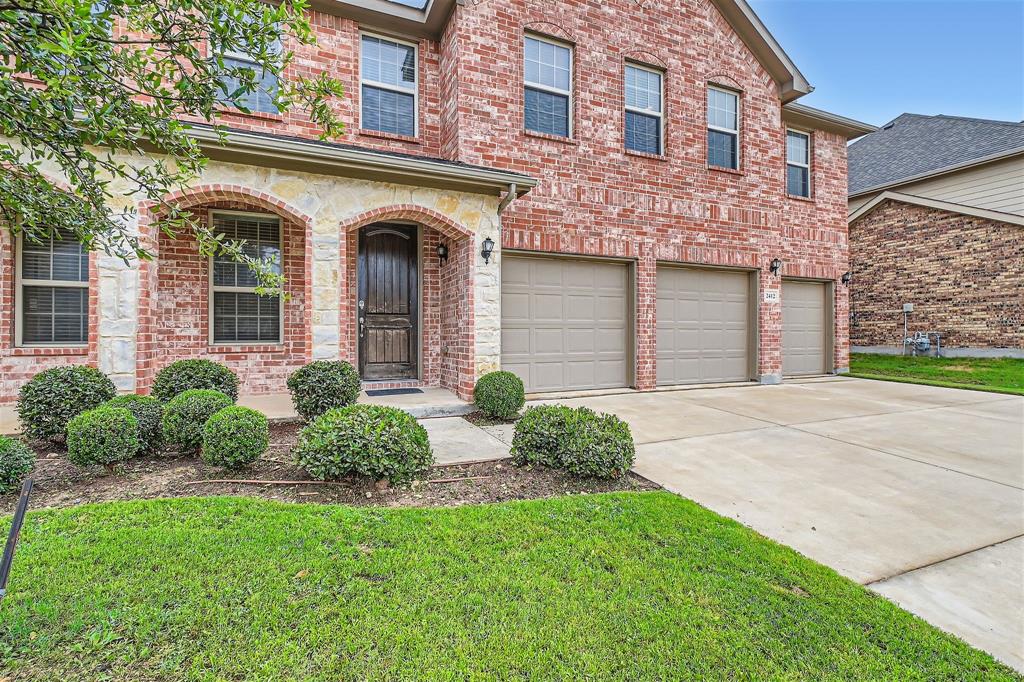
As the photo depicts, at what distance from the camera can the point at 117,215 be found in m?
4.89

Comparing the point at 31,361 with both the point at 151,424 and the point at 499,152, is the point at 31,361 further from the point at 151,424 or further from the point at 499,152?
the point at 499,152

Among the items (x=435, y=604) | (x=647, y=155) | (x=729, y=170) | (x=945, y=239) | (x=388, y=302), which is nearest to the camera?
(x=435, y=604)

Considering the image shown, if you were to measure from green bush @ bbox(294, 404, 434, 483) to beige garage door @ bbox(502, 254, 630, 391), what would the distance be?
4.15 m

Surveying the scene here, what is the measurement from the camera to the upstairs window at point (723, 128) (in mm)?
9109

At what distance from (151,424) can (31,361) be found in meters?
3.44

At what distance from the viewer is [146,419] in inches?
158

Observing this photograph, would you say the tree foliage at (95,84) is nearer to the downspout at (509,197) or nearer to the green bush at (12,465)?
the green bush at (12,465)

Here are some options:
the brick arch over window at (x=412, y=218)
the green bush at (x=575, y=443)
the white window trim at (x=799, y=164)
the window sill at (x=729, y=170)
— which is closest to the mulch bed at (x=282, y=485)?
Answer: the green bush at (x=575, y=443)

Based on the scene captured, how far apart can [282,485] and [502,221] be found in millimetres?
5017

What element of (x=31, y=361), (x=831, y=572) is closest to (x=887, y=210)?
(x=831, y=572)

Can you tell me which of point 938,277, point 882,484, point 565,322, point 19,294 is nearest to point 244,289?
point 19,294

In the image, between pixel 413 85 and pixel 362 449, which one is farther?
pixel 413 85

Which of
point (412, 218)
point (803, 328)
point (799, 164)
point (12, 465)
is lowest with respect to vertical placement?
point (12, 465)

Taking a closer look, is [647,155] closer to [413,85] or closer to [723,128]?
[723,128]
